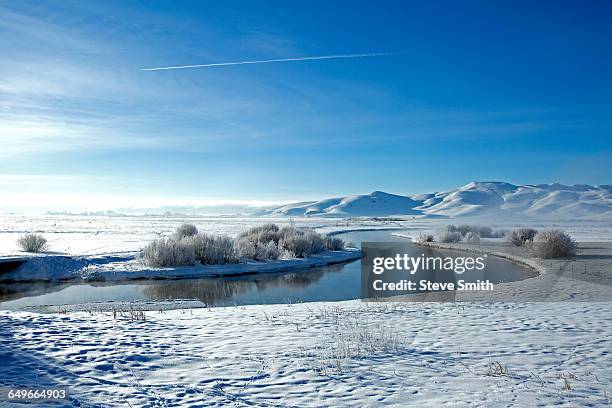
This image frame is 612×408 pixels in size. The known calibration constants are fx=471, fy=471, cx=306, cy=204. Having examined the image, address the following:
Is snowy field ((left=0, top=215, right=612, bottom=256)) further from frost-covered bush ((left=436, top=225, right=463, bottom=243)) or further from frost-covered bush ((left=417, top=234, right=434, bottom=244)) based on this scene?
frost-covered bush ((left=417, top=234, right=434, bottom=244))

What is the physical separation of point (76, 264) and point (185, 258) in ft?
16.1

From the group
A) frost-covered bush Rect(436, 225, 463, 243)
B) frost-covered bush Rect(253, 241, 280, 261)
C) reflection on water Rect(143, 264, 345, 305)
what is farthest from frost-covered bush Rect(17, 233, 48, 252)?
frost-covered bush Rect(436, 225, 463, 243)

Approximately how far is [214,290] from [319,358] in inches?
455

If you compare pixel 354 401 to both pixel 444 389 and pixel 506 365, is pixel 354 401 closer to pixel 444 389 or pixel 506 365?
pixel 444 389

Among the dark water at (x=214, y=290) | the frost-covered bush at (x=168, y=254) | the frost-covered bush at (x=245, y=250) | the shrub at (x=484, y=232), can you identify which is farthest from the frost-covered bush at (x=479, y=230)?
the frost-covered bush at (x=168, y=254)

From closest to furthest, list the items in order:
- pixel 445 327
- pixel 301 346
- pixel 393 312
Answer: pixel 301 346 → pixel 445 327 → pixel 393 312

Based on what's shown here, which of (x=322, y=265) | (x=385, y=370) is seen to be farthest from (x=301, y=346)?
(x=322, y=265)

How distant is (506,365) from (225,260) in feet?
64.2

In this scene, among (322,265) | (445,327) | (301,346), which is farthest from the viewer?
(322,265)

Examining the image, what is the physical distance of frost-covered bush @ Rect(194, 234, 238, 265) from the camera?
79.8 ft

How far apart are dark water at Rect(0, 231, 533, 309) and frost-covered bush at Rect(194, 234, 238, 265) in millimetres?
3119

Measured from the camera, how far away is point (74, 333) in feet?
26.3

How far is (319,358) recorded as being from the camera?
270 inches

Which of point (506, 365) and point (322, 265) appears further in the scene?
point (322, 265)
